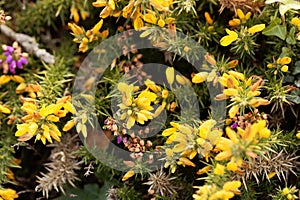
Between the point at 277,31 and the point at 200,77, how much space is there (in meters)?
0.28

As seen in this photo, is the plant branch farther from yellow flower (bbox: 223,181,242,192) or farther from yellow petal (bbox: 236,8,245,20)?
yellow flower (bbox: 223,181,242,192)

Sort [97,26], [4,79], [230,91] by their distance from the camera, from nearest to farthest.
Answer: [230,91] < [97,26] < [4,79]

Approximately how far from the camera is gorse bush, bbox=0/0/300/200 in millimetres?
1354

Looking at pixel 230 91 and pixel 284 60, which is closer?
pixel 230 91

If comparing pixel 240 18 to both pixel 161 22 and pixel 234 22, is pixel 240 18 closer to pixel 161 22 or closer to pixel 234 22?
pixel 234 22

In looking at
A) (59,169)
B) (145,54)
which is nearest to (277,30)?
(145,54)

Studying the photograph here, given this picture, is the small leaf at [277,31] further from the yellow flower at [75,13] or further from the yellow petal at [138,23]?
the yellow flower at [75,13]

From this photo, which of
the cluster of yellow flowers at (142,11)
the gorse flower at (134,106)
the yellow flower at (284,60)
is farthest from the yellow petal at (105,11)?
the yellow flower at (284,60)

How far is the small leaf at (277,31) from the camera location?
4.76 feet

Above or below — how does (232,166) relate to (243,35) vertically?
below

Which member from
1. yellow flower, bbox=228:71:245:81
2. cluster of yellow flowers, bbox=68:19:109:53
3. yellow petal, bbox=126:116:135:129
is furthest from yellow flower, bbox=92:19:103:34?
yellow flower, bbox=228:71:245:81

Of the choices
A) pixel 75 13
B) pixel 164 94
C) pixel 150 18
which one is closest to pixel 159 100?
pixel 164 94

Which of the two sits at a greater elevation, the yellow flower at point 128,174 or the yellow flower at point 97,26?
the yellow flower at point 97,26

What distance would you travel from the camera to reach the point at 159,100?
4.95 ft
